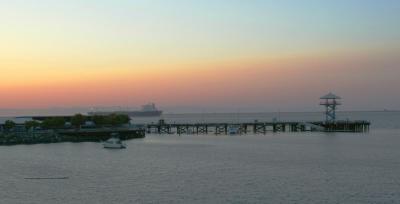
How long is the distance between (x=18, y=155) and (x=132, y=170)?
20.2 metres

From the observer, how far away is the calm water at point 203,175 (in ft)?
124

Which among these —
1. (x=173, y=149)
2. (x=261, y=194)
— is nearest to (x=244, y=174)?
(x=261, y=194)

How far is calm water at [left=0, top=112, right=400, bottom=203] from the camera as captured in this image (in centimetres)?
3778

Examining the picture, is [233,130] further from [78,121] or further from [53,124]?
[53,124]

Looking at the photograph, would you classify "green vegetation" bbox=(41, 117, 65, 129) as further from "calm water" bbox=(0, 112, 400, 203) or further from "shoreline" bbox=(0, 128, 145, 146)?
"calm water" bbox=(0, 112, 400, 203)

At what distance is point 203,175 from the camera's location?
156 feet

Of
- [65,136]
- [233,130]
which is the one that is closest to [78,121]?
[65,136]

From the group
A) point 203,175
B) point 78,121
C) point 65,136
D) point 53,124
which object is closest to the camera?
point 203,175

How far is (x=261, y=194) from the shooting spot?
38250 mm

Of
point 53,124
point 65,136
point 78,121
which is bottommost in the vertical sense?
point 65,136

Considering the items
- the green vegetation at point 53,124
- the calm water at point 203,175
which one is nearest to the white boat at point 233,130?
the green vegetation at point 53,124

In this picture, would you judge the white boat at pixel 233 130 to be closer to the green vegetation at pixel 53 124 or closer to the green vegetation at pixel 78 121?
the green vegetation at pixel 78 121

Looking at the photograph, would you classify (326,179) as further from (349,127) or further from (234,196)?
(349,127)

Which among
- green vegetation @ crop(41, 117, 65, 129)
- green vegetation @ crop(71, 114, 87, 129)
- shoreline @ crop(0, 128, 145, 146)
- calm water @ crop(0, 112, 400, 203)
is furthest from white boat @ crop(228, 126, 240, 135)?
calm water @ crop(0, 112, 400, 203)
